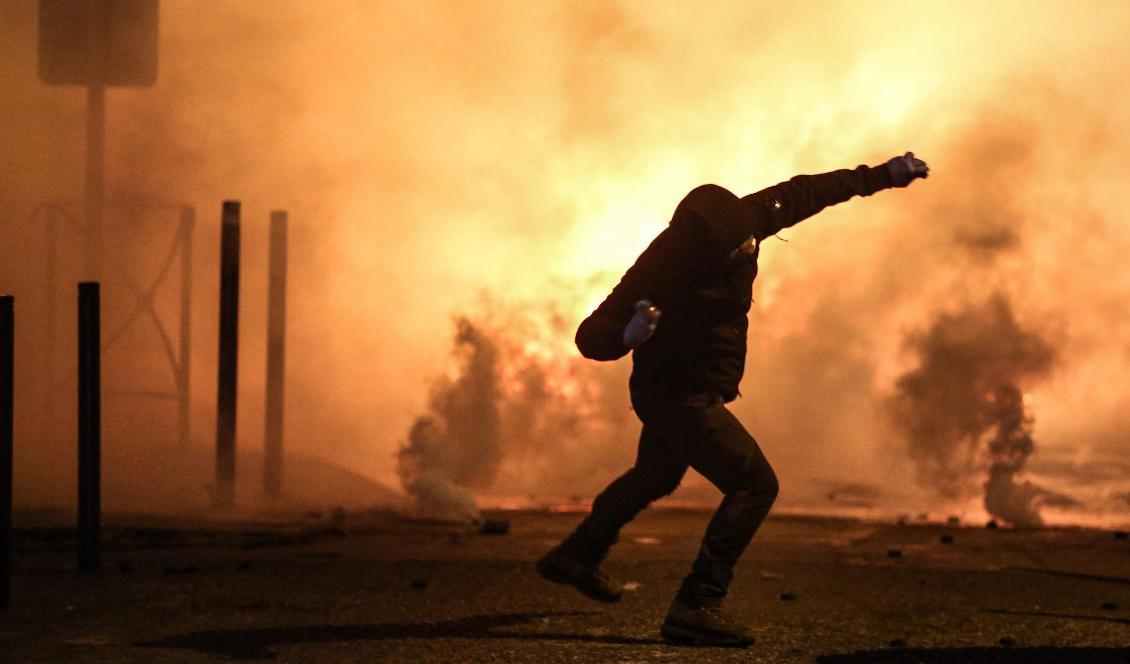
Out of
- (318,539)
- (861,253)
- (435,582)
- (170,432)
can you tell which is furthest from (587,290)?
(435,582)

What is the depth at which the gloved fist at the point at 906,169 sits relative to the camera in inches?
225

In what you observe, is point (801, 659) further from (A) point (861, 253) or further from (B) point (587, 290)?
(A) point (861, 253)

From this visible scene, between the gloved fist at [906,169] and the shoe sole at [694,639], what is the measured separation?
159 centimetres

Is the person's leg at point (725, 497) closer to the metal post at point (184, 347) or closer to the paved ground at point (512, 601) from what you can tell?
the paved ground at point (512, 601)

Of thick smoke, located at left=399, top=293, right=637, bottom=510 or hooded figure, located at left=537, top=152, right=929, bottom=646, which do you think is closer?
hooded figure, located at left=537, top=152, right=929, bottom=646

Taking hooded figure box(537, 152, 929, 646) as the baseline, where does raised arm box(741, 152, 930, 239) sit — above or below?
above

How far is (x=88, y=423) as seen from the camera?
7.59 metres

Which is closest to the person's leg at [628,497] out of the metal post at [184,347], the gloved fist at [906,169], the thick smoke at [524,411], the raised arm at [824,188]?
the raised arm at [824,188]

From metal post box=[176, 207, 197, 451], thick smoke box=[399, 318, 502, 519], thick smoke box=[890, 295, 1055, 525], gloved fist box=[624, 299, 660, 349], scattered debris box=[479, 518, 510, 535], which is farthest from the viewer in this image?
thick smoke box=[399, 318, 502, 519]

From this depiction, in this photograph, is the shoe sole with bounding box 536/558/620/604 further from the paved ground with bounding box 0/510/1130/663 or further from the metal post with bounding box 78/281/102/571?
the metal post with bounding box 78/281/102/571

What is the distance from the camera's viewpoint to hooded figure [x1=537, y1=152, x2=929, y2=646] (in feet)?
18.5

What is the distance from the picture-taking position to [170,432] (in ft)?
62.3

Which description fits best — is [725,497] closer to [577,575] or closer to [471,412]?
[577,575]

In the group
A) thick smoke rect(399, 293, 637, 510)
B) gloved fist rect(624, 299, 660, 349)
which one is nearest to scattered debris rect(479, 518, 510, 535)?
gloved fist rect(624, 299, 660, 349)
